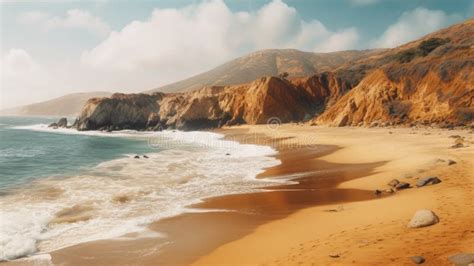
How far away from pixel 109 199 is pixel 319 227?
9.16 m

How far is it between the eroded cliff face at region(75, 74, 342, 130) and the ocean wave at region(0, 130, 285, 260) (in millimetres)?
46749

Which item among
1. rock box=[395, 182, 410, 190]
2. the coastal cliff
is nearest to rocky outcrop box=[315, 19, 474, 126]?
the coastal cliff

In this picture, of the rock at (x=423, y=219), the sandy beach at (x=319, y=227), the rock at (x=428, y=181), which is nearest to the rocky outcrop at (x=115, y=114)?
the sandy beach at (x=319, y=227)

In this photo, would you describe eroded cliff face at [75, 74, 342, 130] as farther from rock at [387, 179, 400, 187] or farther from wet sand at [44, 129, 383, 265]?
rock at [387, 179, 400, 187]

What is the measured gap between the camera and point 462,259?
6758mm

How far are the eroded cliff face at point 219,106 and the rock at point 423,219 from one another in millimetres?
61031

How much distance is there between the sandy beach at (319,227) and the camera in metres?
7.99

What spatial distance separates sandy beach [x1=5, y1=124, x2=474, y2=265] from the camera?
7.99 m

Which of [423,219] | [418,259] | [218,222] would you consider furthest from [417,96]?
[418,259]

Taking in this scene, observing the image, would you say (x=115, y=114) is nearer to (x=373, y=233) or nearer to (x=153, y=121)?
(x=153, y=121)

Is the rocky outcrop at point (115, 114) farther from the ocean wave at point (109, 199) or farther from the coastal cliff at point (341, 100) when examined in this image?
the ocean wave at point (109, 199)

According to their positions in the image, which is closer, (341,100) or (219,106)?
(341,100)

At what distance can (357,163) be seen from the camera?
21609 millimetres

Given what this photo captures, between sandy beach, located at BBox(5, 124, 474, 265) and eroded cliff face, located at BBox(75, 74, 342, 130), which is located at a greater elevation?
eroded cliff face, located at BBox(75, 74, 342, 130)
